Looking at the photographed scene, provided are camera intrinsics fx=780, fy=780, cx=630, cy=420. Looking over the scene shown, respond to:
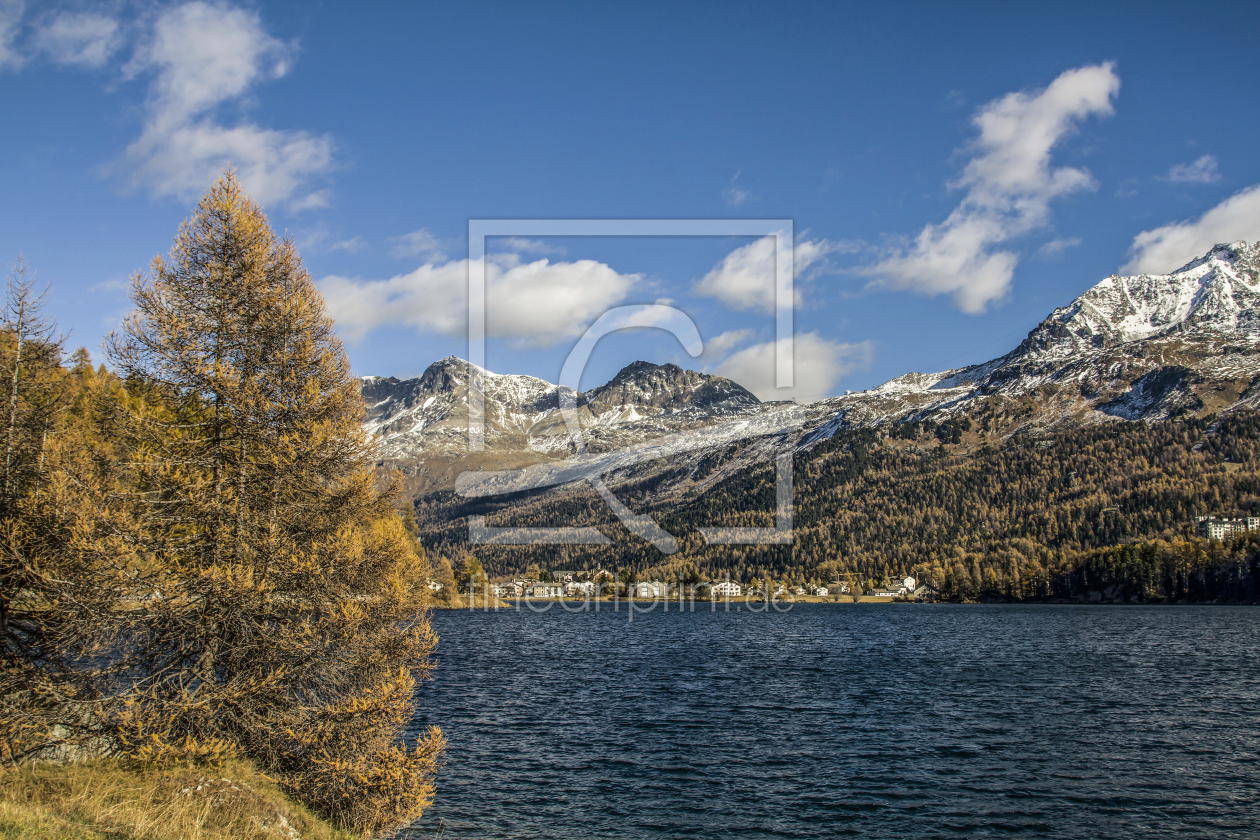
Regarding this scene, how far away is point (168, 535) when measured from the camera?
20.0 m

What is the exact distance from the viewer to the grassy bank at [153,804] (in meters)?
16.0

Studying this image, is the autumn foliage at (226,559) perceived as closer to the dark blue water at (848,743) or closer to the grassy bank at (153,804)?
the grassy bank at (153,804)

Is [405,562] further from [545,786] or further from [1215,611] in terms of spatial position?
[1215,611]

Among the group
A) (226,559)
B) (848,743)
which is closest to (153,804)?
(226,559)

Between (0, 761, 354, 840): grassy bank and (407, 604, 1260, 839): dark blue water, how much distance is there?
25.7 feet

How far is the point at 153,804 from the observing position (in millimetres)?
17469

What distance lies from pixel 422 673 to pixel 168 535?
8.26 meters

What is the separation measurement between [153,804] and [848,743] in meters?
31.6

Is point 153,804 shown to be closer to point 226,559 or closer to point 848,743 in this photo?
point 226,559

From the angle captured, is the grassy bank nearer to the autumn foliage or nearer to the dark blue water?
the autumn foliage

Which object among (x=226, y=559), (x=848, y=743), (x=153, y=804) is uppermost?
(x=226, y=559)

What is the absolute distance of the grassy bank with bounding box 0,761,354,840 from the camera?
15984mm

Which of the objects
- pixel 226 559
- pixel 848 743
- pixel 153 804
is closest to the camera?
pixel 153 804

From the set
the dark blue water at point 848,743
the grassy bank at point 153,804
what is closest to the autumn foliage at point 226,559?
the grassy bank at point 153,804
